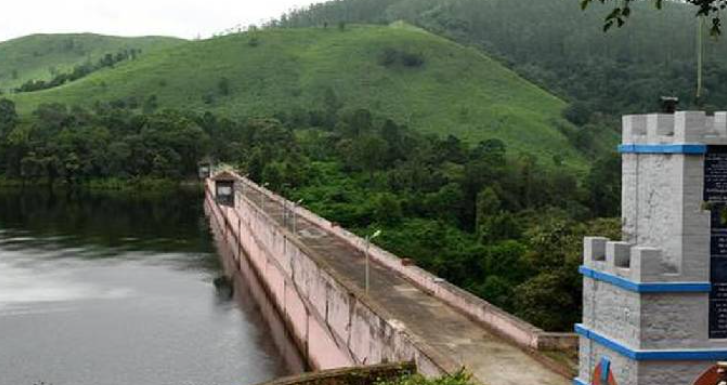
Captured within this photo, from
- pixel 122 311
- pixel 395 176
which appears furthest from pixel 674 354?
pixel 395 176

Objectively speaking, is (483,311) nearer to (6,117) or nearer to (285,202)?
(285,202)

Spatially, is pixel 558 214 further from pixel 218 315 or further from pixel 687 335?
pixel 687 335

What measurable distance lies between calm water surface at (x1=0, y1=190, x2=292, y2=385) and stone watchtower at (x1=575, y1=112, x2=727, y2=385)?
75.2 feet

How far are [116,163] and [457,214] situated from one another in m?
61.7

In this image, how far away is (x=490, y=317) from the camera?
25.3 metres

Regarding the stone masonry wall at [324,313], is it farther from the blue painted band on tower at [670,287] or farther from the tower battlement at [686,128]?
the tower battlement at [686,128]

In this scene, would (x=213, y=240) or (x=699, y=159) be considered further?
(x=213, y=240)

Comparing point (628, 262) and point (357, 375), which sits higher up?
point (628, 262)

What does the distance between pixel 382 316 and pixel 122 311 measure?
2406cm

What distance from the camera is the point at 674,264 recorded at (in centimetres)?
1209

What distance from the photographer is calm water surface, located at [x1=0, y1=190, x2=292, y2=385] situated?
34688 mm

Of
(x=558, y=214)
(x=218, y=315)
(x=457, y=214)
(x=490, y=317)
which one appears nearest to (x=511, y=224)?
(x=558, y=214)

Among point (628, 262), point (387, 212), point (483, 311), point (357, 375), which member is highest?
point (628, 262)

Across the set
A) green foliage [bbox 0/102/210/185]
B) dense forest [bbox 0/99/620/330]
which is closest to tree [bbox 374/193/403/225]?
dense forest [bbox 0/99/620/330]
